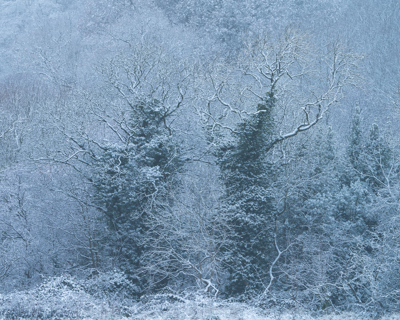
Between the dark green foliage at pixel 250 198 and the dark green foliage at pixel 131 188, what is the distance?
2.50m

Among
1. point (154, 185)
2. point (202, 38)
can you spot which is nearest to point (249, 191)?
point (154, 185)

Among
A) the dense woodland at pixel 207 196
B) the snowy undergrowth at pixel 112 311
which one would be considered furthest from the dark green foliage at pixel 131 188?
the snowy undergrowth at pixel 112 311

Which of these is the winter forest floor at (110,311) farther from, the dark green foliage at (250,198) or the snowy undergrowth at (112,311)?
the dark green foliage at (250,198)

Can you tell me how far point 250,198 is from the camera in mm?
15070

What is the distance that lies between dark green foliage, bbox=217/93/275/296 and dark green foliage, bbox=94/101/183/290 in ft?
8.20

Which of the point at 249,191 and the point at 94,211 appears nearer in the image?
the point at 249,191

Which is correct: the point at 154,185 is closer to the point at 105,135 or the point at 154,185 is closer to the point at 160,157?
the point at 160,157

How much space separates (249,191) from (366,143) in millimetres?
5833

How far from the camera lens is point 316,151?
17.4m

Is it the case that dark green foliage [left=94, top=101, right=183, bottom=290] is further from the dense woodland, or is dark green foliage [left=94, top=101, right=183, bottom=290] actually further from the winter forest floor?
the winter forest floor

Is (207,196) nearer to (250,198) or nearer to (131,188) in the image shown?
(250,198)

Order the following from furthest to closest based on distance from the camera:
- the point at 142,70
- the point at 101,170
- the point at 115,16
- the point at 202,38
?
the point at 115,16
the point at 202,38
the point at 142,70
the point at 101,170

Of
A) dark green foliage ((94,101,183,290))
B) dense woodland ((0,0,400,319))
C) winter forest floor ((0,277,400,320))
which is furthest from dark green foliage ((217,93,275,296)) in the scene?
winter forest floor ((0,277,400,320))

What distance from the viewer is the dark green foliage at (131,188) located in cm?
1556
